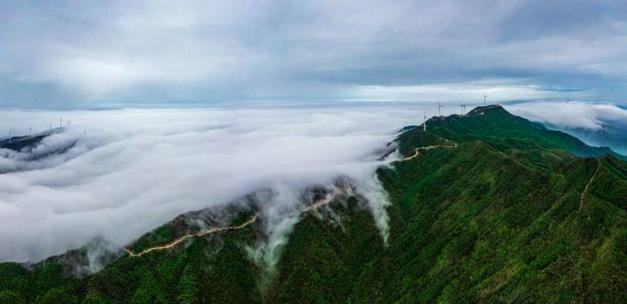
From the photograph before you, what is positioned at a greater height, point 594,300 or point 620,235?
point 620,235

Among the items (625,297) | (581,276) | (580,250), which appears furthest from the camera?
(580,250)

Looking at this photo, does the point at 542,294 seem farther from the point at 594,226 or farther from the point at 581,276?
the point at 594,226

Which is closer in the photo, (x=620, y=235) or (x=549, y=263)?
(x=620, y=235)

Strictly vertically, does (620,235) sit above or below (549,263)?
above

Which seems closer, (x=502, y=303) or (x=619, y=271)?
(x=619, y=271)

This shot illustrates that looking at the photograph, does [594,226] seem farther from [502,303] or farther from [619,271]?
[502,303]

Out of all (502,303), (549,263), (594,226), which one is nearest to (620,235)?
(594,226)

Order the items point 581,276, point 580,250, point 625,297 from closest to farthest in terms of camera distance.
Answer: point 625,297 → point 581,276 → point 580,250

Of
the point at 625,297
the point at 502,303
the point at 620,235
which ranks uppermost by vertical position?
the point at 620,235

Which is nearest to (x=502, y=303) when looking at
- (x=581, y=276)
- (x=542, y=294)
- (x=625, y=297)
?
(x=542, y=294)
